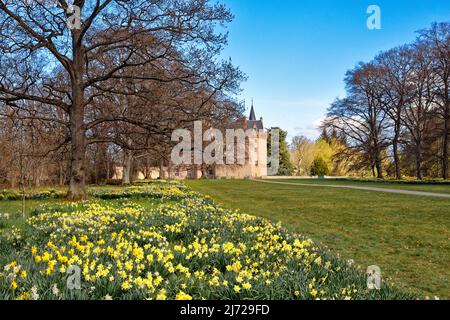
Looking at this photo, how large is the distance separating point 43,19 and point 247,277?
13.4 meters

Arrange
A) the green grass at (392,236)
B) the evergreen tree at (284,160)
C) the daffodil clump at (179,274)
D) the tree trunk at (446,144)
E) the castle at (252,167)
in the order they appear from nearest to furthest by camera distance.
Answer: the daffodil clump at (179,274) → the green grass at (392,236) → the tree trunk at (446,144) → the castle at (252,167) → the evergreen tree at (284,160)

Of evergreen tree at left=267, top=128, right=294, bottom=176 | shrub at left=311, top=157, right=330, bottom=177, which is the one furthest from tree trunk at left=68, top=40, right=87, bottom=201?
evergreen tree at left=267, top=128, right=294, bottom=176

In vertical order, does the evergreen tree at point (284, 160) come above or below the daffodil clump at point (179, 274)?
above

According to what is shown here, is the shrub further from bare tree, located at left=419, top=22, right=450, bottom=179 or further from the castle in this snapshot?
bare tree, located at left=419, top=22, right=450, bottom=179

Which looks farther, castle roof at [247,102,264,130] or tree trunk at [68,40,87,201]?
castle roof at [247,102,264,130]

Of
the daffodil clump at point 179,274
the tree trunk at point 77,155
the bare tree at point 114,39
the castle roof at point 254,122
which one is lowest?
A: the daffodil clump at point 179,274

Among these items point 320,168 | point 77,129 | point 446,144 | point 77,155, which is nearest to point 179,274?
point 77,155

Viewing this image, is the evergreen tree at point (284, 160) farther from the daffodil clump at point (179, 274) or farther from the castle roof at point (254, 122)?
the daffodil clump at point (179, 274)

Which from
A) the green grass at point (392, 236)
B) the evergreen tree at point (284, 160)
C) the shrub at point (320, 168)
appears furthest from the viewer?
the evergreen tree at point (284, 160)

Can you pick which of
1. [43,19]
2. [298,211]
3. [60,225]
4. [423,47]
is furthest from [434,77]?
[60,225]

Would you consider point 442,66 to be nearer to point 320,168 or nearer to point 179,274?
point 320,168

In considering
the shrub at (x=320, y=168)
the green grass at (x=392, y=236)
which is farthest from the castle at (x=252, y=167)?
the green grass at (x=392, y=236)

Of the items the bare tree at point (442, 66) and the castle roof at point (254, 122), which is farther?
the castle roof at point (254, 122)
